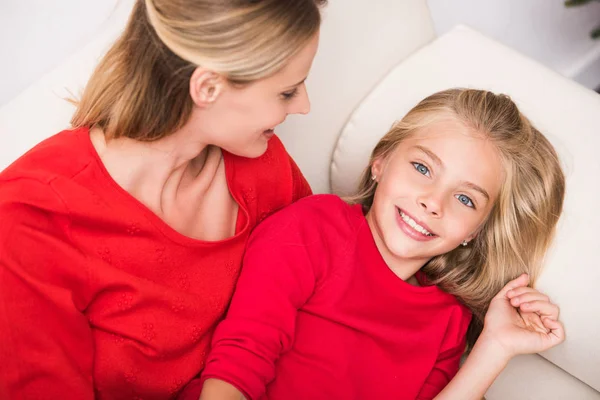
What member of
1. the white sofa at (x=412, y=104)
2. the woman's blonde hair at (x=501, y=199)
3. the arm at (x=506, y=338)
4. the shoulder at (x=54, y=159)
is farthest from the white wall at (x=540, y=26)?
the shoulder at (x=54, y=159)

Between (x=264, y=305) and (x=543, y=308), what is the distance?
22.4 inches

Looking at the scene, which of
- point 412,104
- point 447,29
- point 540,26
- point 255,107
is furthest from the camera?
point 540,26

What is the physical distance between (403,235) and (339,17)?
1.74 feet

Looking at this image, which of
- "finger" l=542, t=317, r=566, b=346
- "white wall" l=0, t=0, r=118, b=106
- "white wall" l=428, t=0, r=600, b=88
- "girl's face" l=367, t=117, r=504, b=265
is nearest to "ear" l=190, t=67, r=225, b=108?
"girl's face" l=367, t=117, r=504, b=265

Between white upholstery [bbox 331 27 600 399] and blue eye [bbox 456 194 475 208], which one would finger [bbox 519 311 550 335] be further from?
blue eye [bbox 456 194 475 208]

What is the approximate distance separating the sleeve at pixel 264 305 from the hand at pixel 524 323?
15.3 inches

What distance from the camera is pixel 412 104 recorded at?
1501 millimetres

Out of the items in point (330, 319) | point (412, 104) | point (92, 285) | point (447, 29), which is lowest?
point (330, 319)

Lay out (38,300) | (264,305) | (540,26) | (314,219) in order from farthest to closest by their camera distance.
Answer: (540,26), (314,219), (264,305), (38,300)

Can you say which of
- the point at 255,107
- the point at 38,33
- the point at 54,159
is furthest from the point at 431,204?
the point at 38,33

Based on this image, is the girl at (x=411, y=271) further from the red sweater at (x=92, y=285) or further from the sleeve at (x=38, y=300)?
the sleeve at (x=38, y=300)

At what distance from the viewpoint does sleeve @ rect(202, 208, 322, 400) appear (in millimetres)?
1120

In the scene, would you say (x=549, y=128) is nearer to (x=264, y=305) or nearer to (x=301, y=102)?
(x=301, y=102)

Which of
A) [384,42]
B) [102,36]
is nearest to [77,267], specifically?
[102,36]
